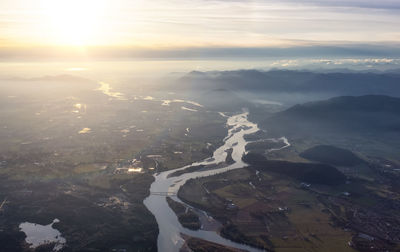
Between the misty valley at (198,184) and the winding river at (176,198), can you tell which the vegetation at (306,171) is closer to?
the misty valley at (198,184)

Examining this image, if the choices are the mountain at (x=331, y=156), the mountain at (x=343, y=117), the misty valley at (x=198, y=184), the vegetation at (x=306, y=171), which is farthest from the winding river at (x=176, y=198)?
the mountain at (x=343, y=117)

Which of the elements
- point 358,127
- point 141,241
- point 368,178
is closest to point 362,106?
point 358,127

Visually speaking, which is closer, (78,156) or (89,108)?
(78,156)

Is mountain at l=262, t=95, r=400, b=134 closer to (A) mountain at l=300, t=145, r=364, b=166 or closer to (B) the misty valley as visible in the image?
(B) the misty valley

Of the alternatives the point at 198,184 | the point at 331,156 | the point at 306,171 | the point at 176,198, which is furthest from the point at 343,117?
the point at 176,198

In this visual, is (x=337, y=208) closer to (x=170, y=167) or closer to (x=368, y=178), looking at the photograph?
(x=368, y=178)

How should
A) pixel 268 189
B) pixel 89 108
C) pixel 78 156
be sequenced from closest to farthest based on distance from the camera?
1. pixel 268 189
2. pixel 78 156
3. pixel 89 108
